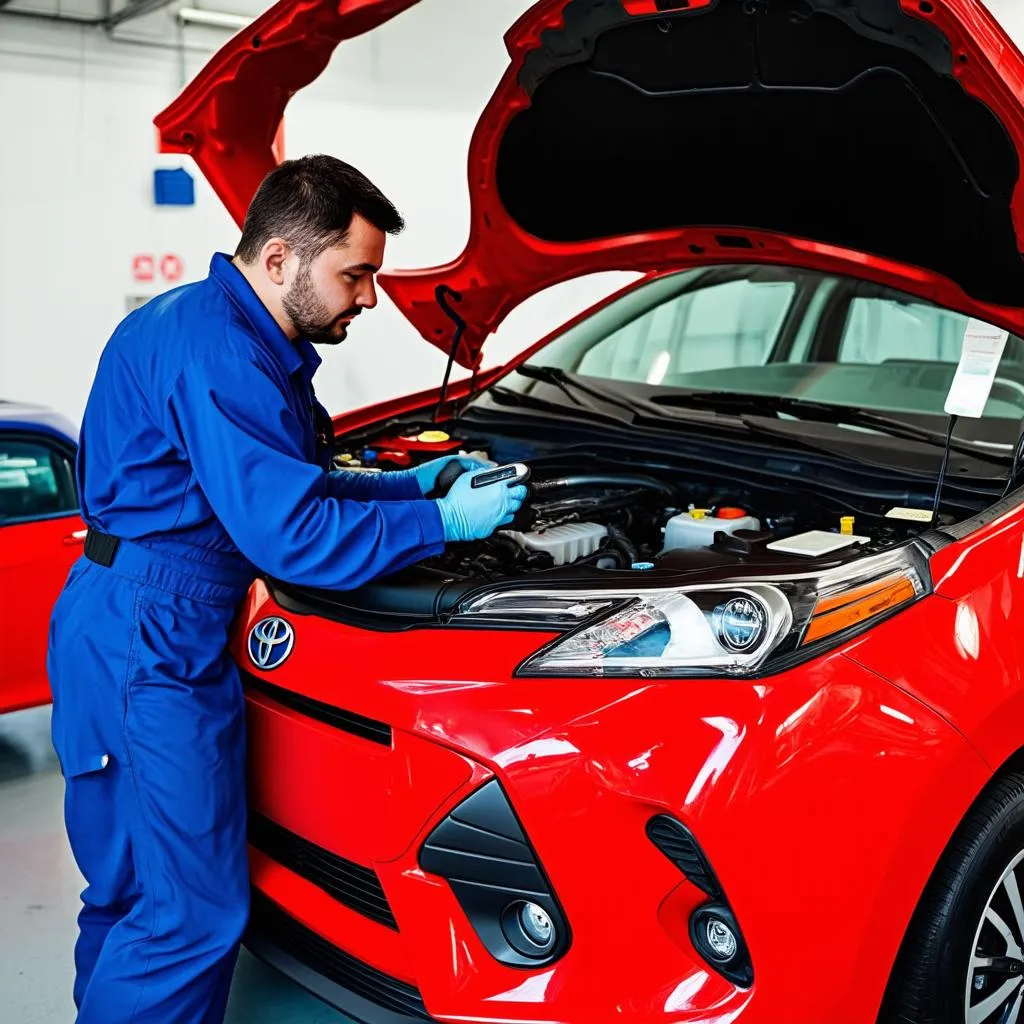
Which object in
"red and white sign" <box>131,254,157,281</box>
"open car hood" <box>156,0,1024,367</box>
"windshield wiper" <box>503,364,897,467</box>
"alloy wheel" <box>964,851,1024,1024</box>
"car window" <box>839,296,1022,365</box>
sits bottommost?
"alloy wheel" <box>964,851,1024,1024</box>

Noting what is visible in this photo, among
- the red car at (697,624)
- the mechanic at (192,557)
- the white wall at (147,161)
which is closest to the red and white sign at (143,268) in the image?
the white wall at (147,161)

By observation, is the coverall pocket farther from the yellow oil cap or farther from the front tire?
the front tire

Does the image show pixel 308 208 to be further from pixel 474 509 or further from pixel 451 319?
pixel 451 319

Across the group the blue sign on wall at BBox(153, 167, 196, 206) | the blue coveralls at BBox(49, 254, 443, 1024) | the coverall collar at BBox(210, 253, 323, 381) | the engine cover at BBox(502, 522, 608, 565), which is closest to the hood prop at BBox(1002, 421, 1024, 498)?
the engine cover at BBox(502, 522, 608, 565)

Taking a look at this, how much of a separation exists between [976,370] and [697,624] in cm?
78

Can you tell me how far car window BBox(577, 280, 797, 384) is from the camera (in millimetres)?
2865

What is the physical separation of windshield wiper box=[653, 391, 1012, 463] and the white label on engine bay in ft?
0.66

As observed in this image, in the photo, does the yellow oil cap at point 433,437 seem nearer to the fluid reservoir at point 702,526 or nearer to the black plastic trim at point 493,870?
the fluid reservoir at point 702,526

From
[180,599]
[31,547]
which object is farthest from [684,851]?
[31,547]

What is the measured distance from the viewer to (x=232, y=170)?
2.36 meters

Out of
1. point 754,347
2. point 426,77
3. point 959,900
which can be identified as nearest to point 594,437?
point 754,347

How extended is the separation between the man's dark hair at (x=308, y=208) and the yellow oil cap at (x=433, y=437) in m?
0.84

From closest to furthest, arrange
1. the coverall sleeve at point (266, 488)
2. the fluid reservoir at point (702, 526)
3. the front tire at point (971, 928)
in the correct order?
the front tire at point (971, 928) → the coverall sleeve at point (266, 488) → the fluid reservoir at point (702, 526)

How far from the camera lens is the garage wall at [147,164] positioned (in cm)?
620
